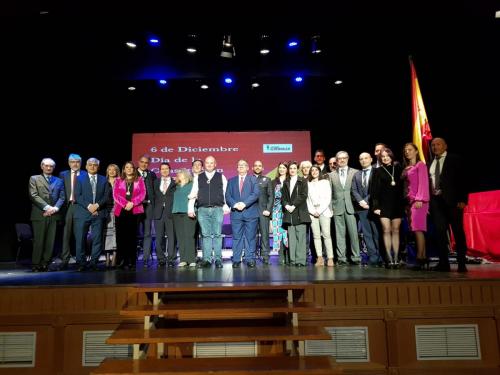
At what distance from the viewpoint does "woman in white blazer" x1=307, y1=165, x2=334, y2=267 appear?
468cm

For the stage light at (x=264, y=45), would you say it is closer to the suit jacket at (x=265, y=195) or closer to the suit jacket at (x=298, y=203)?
the suit jacket at (x=265, y=195)

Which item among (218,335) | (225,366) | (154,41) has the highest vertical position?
(154,41)

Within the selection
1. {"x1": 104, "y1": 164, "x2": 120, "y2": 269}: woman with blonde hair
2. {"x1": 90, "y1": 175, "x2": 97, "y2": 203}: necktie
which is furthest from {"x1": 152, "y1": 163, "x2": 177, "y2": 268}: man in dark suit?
{"x1": 90, "y1": 175, "x2": 97, "y2": 203}: necktie

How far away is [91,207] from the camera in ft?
15.1

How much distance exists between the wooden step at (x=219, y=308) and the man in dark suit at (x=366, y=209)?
215cm

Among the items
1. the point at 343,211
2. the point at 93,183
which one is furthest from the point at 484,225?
the point at 93,183

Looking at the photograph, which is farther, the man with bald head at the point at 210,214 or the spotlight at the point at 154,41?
the spotlight at the point at 154,41

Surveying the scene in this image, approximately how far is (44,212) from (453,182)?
503 cm

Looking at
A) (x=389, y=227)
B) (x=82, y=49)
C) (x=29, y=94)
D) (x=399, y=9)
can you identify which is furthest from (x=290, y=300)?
(x=29, y=94)

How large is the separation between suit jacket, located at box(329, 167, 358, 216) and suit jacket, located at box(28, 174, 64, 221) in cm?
379

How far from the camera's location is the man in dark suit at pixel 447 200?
3.61 m


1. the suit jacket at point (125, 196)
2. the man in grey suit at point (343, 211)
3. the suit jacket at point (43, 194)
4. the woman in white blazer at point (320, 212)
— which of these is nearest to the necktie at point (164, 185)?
the suit jacket at point (125, 196)

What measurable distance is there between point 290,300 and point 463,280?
1510 mm

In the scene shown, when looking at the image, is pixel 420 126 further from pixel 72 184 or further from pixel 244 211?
pixel 72 184
